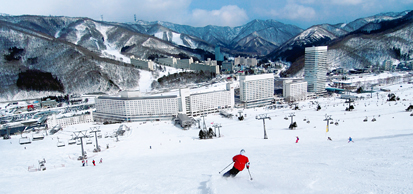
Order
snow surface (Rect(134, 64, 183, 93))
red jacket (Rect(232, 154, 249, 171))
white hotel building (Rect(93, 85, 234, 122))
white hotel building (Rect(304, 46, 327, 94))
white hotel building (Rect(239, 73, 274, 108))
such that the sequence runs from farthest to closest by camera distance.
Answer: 1. snow surface (Rect(134, 64, 183, 93))
2. white hotel building (Rect(304, 46, 327, 94))
3. white hotel building (Rect(239, 73, 274, 108))
4. white hotel building (Rect(93, 85, 234, 122))
5. red jacket (Rect(232, 154, 249, 171))

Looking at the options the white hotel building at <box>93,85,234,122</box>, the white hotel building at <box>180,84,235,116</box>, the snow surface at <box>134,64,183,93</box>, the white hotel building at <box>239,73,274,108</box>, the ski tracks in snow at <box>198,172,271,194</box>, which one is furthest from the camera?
the snow surface at <box>134,64,183,93</box>

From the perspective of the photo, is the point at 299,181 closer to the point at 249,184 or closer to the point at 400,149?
the point at 249,184

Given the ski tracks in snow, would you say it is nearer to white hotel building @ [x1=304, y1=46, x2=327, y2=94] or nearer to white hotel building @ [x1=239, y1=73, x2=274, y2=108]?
white hotel building @ [x1=239, y1=73, x2=274, y2=108]

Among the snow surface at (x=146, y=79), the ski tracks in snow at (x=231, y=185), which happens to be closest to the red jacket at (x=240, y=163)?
the ski tracks in snow at (x=231, y=185)

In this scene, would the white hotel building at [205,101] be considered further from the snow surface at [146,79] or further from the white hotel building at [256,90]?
the snow surface at [146,79]

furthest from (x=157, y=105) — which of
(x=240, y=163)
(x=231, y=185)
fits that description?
(x=231, y=185)

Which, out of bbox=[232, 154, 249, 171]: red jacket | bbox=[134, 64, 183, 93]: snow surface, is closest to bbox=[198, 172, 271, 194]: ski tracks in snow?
bbox=[232, 154, 249, 171]: red jacket

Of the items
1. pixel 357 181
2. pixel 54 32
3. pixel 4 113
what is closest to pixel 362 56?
pixel 357 181
